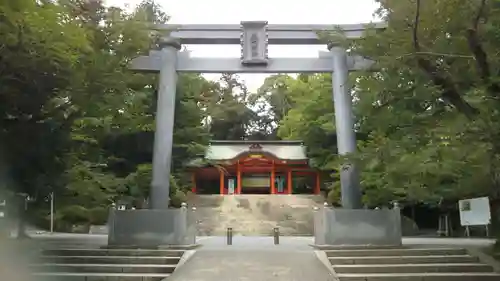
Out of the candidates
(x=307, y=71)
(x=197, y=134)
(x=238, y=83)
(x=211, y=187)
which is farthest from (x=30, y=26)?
(x=238, y=83)

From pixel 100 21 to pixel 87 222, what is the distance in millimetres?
14424

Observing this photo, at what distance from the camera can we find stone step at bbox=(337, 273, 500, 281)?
10.3 metres

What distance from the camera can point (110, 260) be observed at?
1195 centimetres

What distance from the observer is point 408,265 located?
37.3 feet

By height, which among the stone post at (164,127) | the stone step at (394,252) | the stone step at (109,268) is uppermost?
the stone post at (164,127)

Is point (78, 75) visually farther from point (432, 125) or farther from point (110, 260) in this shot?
point (432, 125)

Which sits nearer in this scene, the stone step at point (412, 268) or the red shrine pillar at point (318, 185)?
the stone step at point (412, 268)

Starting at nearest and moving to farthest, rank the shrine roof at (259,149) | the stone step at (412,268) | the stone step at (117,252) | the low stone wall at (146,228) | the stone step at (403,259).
A: the stone step at (412,268) → the stone step at (403,259) → the stone step at (117,252) → the low stone wall at (146,228) → the shrine roof at (259,149)

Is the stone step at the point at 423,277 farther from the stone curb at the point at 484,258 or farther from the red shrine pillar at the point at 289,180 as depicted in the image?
the red shrine pillar at the point at 289,180

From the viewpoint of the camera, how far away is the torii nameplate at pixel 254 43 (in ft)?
51.5

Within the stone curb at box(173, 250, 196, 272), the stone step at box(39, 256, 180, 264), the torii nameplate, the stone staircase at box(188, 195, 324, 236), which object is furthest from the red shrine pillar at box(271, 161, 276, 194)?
the stone step at box(39, 256, 180, 264)

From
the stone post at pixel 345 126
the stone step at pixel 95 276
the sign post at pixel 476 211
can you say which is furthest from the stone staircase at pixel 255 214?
the stone step at pixel 95 276

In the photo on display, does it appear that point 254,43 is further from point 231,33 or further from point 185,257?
point 185,257

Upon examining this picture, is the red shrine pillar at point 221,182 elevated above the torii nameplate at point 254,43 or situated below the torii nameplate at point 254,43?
below
